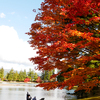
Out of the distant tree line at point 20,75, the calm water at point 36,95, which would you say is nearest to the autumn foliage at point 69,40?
the calm water at point 36,95

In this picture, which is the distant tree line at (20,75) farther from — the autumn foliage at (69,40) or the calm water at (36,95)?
the autumn foliage at (69,40)

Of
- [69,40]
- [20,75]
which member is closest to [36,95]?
[69,40]

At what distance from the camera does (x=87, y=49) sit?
36.2 ft

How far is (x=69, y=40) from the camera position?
933cm

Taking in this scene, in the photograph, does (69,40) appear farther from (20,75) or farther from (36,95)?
(20,75)

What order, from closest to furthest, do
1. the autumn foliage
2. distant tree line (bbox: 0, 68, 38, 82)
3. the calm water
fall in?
the autumn foliage, the calm water, distant tree line (bbox: 0, 68, 38, 82)

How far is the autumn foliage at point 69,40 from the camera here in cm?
873

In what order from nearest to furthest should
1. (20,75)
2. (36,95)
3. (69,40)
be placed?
(69,40) < (36,95) < (20,75)

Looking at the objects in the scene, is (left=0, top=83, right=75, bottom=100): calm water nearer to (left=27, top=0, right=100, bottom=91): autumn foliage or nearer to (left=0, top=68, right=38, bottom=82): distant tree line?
(left=27, top=0, right=100, bottom=91): autumn foliage

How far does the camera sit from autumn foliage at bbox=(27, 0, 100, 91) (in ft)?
28.6

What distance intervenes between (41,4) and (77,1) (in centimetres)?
423

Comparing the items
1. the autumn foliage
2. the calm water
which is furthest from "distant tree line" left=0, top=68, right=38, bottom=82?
the autumn foliage

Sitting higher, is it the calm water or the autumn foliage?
the autumn foliage

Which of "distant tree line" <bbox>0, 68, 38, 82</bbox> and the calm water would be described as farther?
"distant tree line" <bbox>0, 68, 38, 82</bbox>
